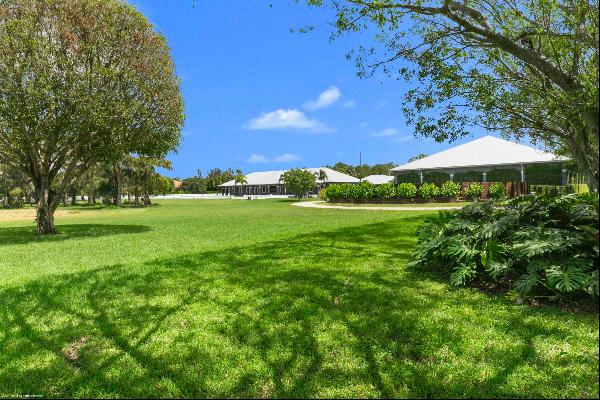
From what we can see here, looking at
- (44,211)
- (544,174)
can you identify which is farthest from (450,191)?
(44,211)

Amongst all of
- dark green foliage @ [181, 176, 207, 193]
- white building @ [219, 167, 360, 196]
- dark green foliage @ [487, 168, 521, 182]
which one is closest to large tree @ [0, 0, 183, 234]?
dark green foliage @ [487, 168, 521, 182]

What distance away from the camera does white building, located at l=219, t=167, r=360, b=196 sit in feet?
275

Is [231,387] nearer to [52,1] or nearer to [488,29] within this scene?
[488,29]

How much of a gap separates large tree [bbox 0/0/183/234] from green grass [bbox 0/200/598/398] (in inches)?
375

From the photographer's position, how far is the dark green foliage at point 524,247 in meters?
5.27

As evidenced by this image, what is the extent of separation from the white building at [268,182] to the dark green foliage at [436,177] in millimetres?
38743

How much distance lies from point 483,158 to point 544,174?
19.9ft

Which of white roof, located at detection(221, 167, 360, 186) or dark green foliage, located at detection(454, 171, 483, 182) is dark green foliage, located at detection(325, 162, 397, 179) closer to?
white roof, located at detection(221, 167, 360, 186)

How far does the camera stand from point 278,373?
376cm

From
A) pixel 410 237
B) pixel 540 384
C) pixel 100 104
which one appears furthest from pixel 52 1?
pixel 540 384

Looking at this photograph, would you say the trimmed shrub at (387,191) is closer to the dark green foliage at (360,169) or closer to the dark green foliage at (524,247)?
the dark green foliage at (524,247)

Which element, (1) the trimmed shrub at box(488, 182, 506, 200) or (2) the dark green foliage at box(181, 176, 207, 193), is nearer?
(1) the trimmed shrub at box(488, 182, 506, 200)

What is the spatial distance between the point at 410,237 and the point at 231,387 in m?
10.0

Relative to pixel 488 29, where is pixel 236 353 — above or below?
below
